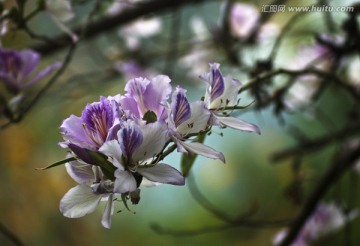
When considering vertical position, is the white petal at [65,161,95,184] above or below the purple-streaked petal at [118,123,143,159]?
below

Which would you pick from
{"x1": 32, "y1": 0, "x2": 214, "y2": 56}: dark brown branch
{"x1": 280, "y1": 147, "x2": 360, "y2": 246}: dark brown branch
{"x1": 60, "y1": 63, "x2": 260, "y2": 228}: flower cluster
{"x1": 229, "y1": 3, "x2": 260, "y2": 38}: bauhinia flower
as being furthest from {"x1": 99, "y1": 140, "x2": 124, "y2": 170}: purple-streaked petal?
{"x1": 229, "y1": 3, "x2": 260, "y2": 38}: bauhinia flower

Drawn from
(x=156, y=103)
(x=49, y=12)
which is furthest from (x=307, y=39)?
(x=156, y=103)

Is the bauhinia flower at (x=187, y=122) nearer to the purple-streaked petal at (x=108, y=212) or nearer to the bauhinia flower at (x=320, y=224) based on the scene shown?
the purple-streaked petal at (x=108, y=212)

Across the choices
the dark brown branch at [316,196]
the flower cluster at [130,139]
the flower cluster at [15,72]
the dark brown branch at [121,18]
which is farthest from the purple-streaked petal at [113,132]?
the dark brown branch at [121,18]

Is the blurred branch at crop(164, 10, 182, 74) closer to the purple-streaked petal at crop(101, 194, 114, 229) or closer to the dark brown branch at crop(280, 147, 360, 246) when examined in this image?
the dark brown branch at crop(280, 147, 360, 246)

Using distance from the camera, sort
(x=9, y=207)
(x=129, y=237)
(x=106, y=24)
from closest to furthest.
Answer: (x=106, y=24), (x=9, y=207), (x=129, y=237)

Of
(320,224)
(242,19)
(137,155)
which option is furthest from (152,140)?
(242,19)

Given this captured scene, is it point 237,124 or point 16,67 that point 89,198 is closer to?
point 237,124

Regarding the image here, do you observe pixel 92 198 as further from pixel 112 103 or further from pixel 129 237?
pixel 129 237
